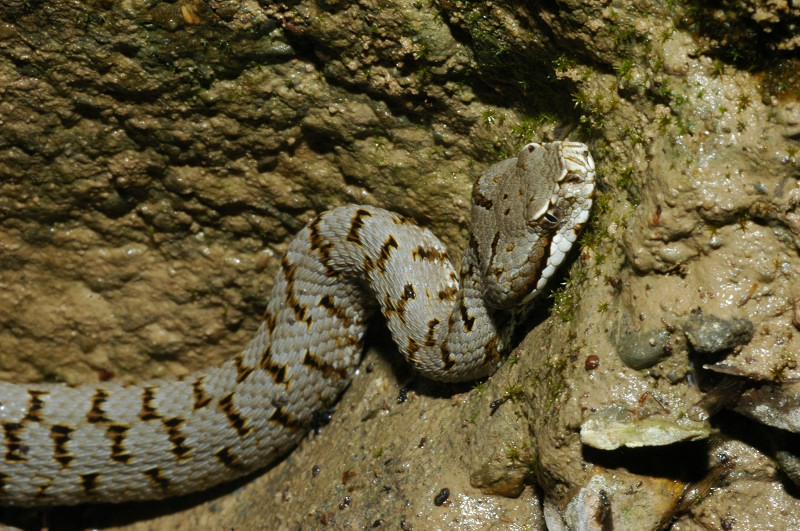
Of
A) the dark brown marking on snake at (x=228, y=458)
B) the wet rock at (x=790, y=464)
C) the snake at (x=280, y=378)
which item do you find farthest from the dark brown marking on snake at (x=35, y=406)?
the wet rock at (x=790, y=464)

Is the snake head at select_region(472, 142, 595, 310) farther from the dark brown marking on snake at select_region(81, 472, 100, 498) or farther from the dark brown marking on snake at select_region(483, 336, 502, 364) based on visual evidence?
the dark brown marking on snake at select_region(81, 472, 100, 498)

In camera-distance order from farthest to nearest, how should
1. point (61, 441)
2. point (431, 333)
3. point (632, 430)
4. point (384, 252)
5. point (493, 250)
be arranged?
point (61, 441), point (384, 252), point (431, 333), point (493, 250), point (632, 430)

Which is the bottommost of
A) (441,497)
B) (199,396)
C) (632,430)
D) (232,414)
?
(199,396)

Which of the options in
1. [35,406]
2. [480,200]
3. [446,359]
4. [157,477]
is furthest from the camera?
[157,477]

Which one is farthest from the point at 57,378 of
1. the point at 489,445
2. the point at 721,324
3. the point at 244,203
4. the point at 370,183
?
the point at 721,324

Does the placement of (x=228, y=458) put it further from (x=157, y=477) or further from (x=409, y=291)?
(x=409, y=291)

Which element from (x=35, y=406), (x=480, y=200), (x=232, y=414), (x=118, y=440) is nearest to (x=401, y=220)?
(x=480, y=200)

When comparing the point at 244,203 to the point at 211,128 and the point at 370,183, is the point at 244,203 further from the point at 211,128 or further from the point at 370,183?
the point at 370,183
